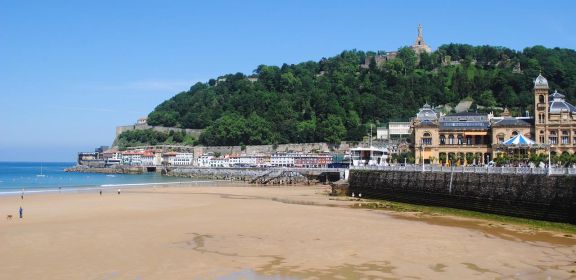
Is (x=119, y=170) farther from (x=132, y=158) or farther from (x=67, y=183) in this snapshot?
(x=67, y=183)

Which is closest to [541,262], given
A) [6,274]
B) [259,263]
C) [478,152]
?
[259,263]

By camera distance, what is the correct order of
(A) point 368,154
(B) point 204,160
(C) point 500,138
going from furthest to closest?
(B) point 204,160, (A) point 368,154, (C) point 500,138

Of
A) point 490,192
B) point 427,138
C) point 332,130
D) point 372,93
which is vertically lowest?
point 490,192

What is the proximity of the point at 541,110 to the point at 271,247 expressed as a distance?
2096 inches

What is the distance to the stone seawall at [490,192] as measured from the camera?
34281 mm

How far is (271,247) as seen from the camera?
88.9 feet

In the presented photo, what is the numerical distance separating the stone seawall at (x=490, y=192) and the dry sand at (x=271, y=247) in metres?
3.74

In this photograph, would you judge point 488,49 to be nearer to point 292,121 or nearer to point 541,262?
point 292,121

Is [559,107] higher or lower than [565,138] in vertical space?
higher

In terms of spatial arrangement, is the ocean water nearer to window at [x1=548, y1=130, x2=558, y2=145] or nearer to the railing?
the railing

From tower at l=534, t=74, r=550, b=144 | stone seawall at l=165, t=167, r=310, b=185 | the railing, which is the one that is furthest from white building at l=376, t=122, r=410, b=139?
the railing

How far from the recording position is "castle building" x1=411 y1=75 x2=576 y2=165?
69.3 m

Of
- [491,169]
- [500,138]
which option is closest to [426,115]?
[500,138]

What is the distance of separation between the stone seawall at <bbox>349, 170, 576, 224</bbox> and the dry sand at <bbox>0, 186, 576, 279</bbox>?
374cm
